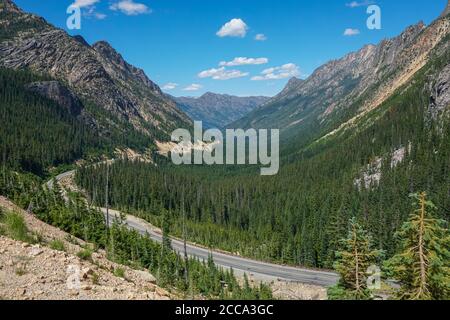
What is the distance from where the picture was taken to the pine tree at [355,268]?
24797mm

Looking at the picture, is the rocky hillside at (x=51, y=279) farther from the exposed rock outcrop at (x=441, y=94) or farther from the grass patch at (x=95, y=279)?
the exposed rock outcrop at (x=441, y=94)

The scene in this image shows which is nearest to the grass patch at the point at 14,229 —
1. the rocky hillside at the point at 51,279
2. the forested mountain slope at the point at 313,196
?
the rocky hillside at the point at 51,279

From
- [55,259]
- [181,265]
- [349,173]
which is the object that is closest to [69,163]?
[349,173]

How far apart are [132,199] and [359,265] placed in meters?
129

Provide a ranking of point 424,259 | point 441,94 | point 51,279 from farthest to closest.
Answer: point 441,94 → point 424,259 → point 51,279

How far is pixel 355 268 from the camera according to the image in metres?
25.2

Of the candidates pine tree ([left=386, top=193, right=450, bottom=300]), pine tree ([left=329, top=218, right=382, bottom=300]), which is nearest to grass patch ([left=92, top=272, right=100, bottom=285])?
pine tree ([left=329, top=218, right=382, bottom=300])

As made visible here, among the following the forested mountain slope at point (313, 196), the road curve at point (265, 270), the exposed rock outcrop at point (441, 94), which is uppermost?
the exposed rock outcrop at point (441, 94)

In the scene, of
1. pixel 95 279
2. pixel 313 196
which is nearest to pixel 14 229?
pixel 95 279

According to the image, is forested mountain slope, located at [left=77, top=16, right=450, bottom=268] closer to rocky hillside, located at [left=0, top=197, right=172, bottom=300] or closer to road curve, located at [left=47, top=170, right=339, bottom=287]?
road curve, located at [left=47, top=170, right=339, bottom=287]

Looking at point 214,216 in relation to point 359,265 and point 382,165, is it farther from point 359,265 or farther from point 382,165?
point 359,265

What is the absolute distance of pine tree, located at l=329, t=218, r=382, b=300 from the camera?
81.4ft

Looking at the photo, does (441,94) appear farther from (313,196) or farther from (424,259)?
(424,259)
